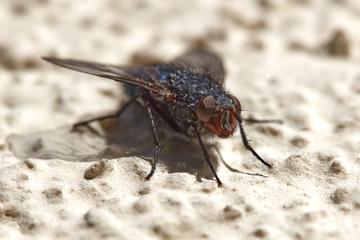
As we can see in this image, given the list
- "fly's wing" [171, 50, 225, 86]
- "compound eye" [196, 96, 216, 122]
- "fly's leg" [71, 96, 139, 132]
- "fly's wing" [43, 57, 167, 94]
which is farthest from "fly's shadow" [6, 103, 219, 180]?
"fly's wing" [171, 50, 225, 86]

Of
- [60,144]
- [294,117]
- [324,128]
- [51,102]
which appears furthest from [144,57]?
[324,128]

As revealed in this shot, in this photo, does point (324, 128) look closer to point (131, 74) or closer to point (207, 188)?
point (207, 188)

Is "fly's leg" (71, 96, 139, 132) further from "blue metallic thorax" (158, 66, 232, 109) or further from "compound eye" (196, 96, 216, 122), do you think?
"compound eye" (196, 96, 216, 122)

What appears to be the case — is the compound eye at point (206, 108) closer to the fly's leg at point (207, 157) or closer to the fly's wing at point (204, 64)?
the fly's leg at point (207, 157)

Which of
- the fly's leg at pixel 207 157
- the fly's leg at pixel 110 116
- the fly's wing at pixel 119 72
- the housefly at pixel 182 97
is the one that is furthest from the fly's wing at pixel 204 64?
the fly's leg at pixel 207 157

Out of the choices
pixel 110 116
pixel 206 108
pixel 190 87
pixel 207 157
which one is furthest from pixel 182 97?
pixel 110 116

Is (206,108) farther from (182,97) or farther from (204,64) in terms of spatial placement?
(204,64)
